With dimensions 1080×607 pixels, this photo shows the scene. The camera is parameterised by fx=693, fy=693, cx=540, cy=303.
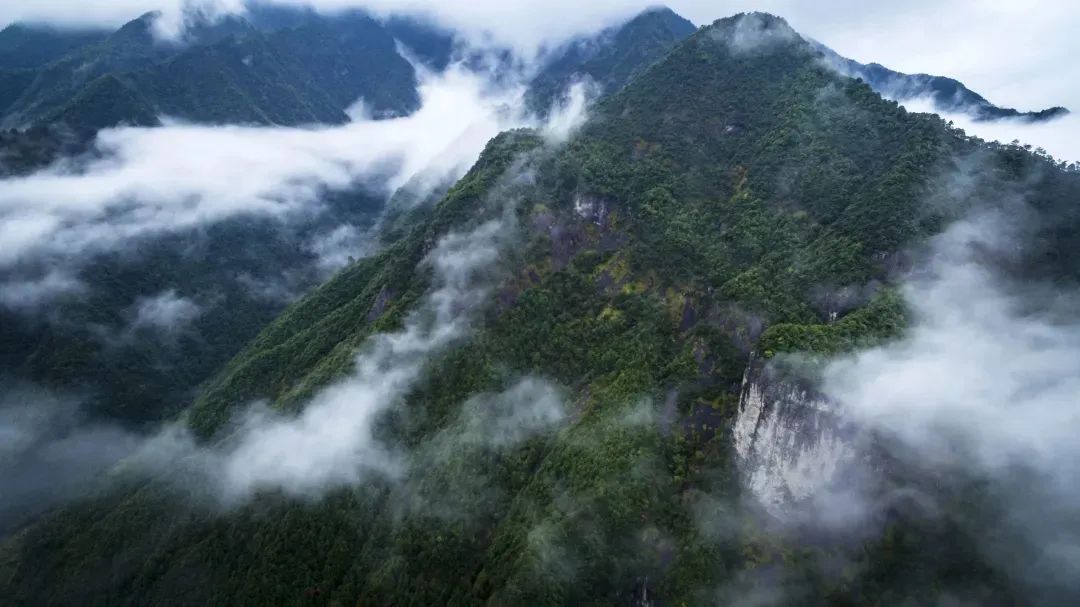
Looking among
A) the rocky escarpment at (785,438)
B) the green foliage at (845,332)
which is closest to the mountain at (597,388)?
the green foliage at (845,332)

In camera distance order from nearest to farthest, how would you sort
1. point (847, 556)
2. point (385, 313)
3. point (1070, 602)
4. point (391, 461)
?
point (1070, 602)
point (847, 556)
point (391, 461)
point (385, 313)

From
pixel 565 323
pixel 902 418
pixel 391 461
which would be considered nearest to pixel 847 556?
pixel 902 418

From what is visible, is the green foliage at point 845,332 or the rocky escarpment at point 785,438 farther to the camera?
the green foliage at point 845,332

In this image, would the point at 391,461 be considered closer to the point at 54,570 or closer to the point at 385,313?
the point at 385,313

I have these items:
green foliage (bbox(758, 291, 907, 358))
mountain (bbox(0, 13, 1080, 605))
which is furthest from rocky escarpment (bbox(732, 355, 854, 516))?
green foliage (bbox(758, 291, 907, 358))

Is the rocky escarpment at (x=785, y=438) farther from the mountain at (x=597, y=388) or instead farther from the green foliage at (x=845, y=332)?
the green foliage at (x=845, y=332)

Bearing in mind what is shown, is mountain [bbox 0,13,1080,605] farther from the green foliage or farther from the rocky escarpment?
the rocky escarpment
